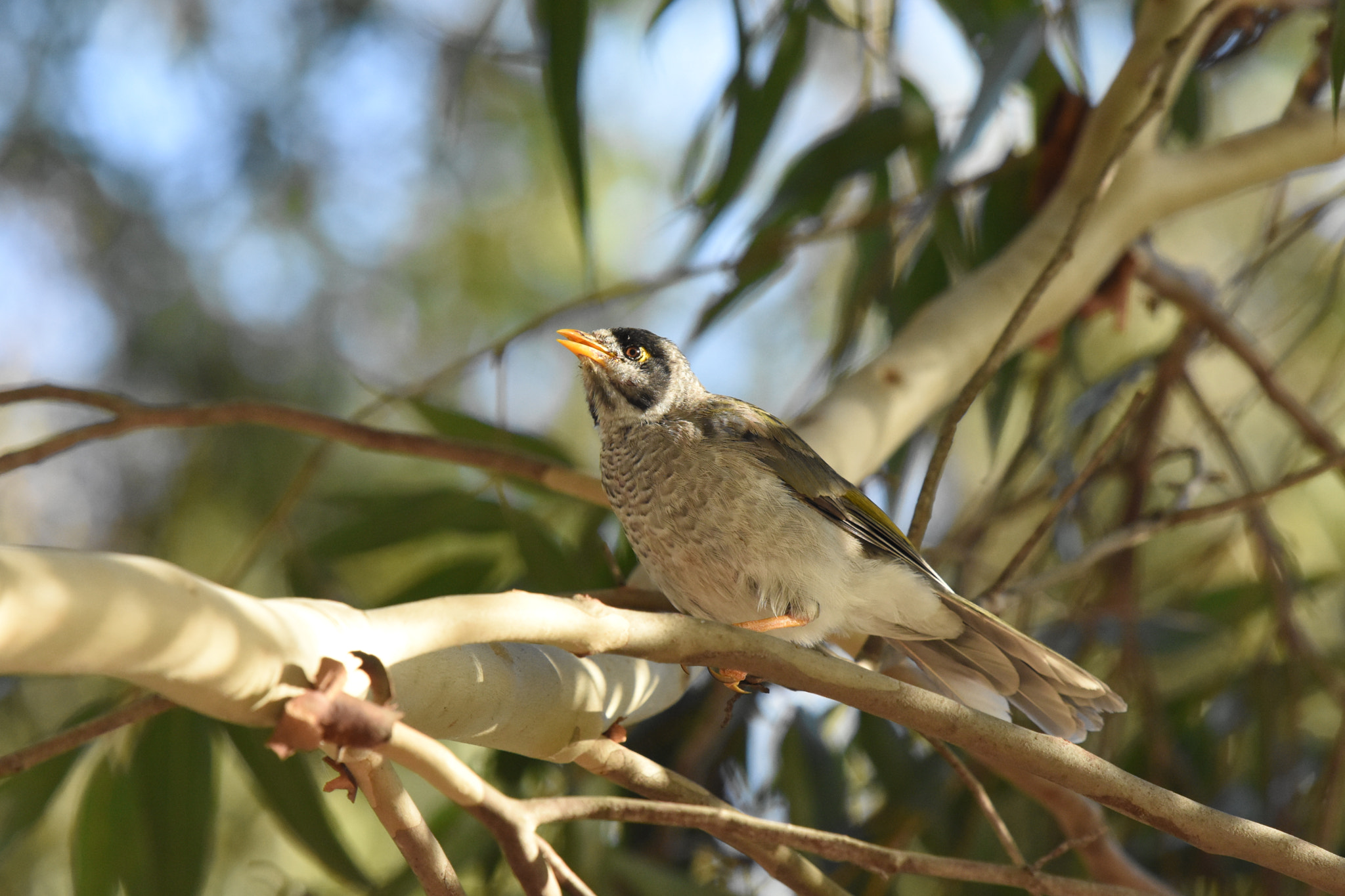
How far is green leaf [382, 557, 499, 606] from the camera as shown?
120 inches

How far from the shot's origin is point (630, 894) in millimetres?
2797

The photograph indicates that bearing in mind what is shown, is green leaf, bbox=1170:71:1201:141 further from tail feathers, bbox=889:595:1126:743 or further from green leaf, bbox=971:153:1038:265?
tail feathers, bbox=889:595:1126:743

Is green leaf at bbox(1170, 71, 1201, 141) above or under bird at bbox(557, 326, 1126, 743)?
above

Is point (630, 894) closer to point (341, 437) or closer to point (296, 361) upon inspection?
point (341, 437)

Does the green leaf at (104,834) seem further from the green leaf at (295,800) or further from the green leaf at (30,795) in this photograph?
the green leaf at (295,800)

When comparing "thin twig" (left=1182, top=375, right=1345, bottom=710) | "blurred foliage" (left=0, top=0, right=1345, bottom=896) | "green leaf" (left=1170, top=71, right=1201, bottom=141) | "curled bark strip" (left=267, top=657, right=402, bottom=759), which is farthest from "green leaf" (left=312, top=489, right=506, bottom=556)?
"green leaf" (left=1170, top=71, right=1201, bottom=141)

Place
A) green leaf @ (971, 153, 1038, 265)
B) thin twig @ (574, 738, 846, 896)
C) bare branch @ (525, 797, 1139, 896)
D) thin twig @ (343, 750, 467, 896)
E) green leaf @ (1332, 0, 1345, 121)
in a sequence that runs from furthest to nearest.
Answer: green leaf @ (971, 153, 1038, 265) → green leaf @ (1332, 0, 1345, 121) → thin twig @ (574, 738, 846, 896) → bare branch @ (525, 797, 1139, 896) → thin twig @ (343, 750, 467, 896)

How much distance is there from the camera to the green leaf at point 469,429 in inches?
107

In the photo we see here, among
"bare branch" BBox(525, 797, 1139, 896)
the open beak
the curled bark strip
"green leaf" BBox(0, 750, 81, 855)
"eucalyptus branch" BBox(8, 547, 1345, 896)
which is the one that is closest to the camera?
"eucalyptus branch" BBox(8, 547, 1345, 896)

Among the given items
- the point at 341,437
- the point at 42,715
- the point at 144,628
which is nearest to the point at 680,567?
the point at 341,437

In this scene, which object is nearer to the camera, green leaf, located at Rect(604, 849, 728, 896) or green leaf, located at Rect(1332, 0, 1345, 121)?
green leaf, located at Rect(1332, 0, 1345, 121)

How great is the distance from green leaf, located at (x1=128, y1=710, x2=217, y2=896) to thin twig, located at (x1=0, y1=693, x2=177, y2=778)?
1.06 m

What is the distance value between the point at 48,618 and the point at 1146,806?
1.18m

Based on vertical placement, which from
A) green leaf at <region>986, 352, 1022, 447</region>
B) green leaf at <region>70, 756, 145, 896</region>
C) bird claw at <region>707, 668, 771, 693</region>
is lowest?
green leaf at <region>70, 756, 145, 896</region>
